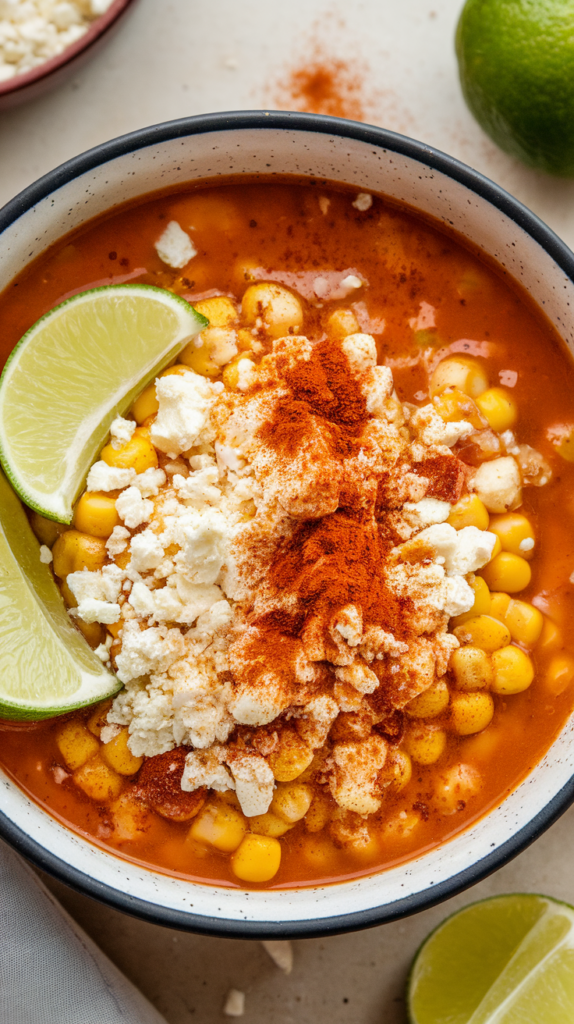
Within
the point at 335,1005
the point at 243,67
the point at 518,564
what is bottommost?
the point at 335,1005

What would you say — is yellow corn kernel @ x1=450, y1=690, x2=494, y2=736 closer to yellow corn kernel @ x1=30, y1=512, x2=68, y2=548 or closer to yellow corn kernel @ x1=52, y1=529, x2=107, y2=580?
yellow corn kernel @ x1=52, y1=529, x2=107, y2=580

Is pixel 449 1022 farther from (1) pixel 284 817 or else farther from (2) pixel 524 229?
(2) pixel 524 229

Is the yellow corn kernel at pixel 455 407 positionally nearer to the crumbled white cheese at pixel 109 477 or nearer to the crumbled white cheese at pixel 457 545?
→ the crumbled white cheese at pixel 457 545

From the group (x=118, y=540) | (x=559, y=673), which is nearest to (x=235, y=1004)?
(x=559, y=673)

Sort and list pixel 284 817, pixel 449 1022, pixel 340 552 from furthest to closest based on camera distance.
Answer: pixel 449 1022, pixel 284 817, pixel 340 552

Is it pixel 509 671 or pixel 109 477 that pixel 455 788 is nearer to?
pixel 509 671

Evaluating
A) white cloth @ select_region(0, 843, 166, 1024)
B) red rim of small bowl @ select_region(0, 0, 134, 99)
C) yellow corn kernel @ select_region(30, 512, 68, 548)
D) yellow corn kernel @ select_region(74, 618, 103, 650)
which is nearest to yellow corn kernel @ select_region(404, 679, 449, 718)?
yellow corn kernel @ select_region(74, 618, 103, 650)

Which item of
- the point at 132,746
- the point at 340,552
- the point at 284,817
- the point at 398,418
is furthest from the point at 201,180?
the point at 284,817
